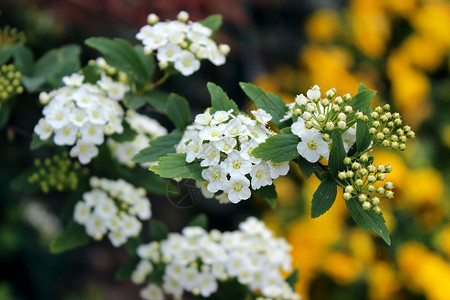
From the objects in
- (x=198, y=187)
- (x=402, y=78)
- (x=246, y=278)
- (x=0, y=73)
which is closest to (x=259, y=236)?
A: (x=246, y=278)

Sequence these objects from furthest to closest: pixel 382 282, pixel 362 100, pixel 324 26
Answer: pixel 324 26 → pixel 382 282 → pixel 362 100

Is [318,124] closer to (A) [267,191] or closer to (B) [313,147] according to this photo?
(B) [313,147]

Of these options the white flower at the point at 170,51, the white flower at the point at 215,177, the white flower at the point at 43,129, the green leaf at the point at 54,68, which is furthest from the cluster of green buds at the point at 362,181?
the green leaf at the point at 54,68

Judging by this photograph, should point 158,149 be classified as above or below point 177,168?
below

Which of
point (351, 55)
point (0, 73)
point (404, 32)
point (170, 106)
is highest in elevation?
point (170, 106)

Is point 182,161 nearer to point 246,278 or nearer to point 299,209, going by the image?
point 246,278

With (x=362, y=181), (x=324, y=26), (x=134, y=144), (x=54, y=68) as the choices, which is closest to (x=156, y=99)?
(x=134, y=144)
